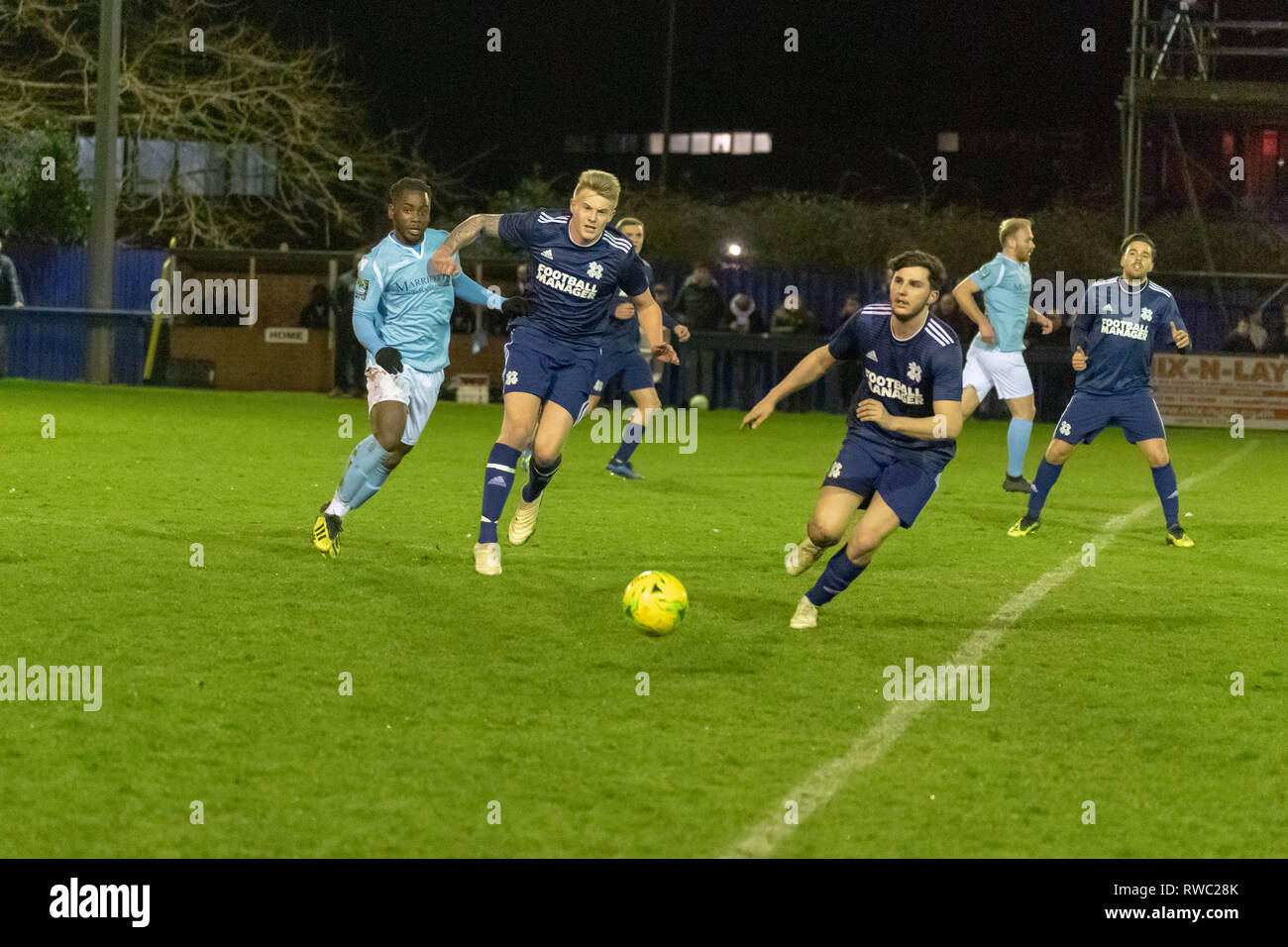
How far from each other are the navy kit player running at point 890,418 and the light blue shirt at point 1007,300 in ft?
20.6

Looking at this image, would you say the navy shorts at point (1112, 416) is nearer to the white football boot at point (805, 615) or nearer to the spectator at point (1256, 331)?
the white football boot at point (805, 615)

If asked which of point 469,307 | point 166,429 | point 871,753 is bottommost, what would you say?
point 871,753

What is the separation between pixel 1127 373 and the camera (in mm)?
11516

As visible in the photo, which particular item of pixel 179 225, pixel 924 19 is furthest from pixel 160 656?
pixel 924 19

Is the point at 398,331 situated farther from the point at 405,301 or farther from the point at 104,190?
the point at 104,190

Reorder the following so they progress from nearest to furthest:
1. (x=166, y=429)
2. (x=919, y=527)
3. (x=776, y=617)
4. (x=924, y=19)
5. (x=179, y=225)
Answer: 1. (x=776, y=617)
2. (x=919, y=527)
3. (x=166, y=429)
4. (x=179, y=225)
5. (x=924, y=19)

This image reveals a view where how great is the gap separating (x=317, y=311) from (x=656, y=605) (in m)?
19.8

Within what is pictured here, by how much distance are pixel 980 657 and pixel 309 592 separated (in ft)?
11.0

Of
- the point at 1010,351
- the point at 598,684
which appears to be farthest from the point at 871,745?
the point at 1010,351

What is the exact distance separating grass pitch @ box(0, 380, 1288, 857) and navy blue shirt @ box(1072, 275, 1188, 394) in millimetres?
1099

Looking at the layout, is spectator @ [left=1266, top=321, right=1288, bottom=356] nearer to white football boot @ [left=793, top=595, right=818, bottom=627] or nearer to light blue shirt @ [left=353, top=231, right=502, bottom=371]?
light blue shirt @ [left=353, top=231, right=502, bottom=371]

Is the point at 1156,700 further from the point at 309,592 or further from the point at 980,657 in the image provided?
the point at 309,592

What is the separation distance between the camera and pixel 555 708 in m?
6.31

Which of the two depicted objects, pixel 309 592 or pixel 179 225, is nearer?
pixel 309 592
